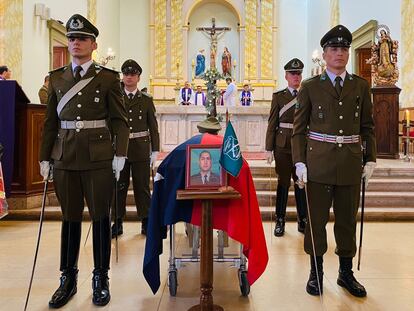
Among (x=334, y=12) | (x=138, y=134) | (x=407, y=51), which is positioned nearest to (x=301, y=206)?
(x=138, y=134)

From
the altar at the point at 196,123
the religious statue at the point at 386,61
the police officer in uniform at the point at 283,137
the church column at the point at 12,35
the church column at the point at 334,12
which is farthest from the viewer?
the church column at the point at 334,12

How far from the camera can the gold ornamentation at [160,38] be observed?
17391 mm

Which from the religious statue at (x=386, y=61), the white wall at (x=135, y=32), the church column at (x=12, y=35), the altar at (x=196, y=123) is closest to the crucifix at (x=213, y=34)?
the white wall at (x=135, y=32)

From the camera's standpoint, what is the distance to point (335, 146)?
128 inches

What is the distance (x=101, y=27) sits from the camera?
48.7 feet

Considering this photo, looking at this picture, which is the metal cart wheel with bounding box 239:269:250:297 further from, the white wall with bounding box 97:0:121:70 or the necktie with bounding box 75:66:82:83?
the white wall with bounding box 97:0:121:70

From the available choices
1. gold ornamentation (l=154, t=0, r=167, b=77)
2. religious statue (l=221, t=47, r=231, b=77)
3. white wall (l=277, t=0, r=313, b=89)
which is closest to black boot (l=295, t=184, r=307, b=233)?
religious statue (l=221, t=47, r=231, b=77)

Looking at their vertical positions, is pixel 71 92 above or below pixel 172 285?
above

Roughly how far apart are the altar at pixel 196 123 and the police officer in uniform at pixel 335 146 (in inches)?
282

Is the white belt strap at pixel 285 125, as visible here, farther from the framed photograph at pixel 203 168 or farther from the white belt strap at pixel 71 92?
the white belt strap at pixel 71 92

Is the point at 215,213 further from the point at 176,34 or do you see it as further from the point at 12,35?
the point at 176,34

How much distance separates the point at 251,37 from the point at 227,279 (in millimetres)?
14914

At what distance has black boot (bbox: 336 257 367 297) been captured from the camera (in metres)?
3.27

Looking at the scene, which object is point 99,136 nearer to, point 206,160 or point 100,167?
point 100,167
